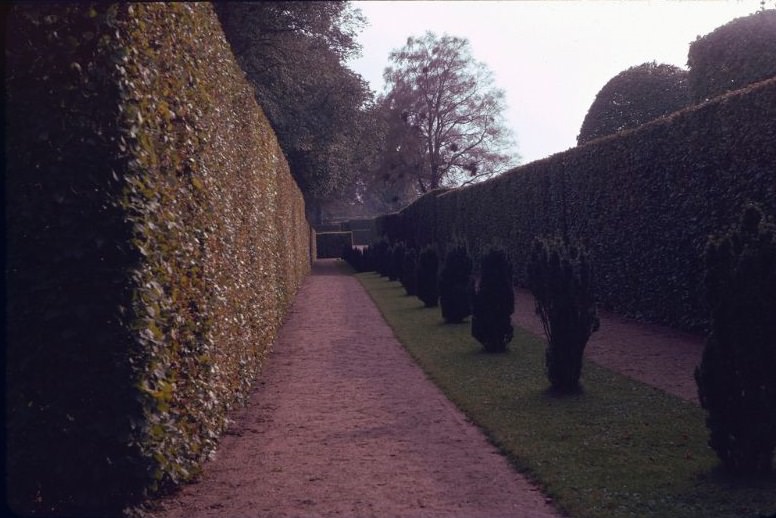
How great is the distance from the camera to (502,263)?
11484mm

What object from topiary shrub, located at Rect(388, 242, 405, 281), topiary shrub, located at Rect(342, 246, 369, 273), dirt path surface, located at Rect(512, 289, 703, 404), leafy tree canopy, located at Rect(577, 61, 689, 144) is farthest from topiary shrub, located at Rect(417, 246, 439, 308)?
topiary shrub, located at Rect(342, 246, 369, 273)

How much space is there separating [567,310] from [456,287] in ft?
24.3

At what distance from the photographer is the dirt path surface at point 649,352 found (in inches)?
347

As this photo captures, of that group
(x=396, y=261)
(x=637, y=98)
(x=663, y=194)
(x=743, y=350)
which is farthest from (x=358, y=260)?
(x=743, y=350)

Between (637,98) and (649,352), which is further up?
(637,98)

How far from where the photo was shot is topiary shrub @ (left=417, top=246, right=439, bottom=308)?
1925 centimetres

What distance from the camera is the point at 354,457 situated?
6121 mm

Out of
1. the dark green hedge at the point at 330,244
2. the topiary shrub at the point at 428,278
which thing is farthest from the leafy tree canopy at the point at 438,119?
the topiary shrub at the point at 428,278

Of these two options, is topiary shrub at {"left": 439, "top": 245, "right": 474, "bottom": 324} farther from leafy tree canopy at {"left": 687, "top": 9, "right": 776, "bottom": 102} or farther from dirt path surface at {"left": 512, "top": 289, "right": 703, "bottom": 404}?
leafy tree canopy at {"left": 687, "top": 9, "right": 776, "bottom": 102}

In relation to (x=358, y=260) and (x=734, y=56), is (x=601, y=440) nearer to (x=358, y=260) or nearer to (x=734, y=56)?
(x=734, y=56)

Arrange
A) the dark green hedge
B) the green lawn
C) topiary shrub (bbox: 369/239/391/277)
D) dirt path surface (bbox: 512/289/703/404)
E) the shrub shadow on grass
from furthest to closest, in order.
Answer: the dark green hedge
topiary shrub (bbox: 369/239/391/277)
dirt path surface (bbox: 512/289/703/404)
the shrub shadow on grass
the green lawn

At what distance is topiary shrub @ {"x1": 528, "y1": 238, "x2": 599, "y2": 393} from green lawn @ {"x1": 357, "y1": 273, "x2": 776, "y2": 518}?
0.32m

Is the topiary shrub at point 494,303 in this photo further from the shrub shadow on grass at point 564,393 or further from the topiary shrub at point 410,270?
the topiary shrub at point 410,270

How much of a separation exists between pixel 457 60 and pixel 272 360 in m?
43.9
